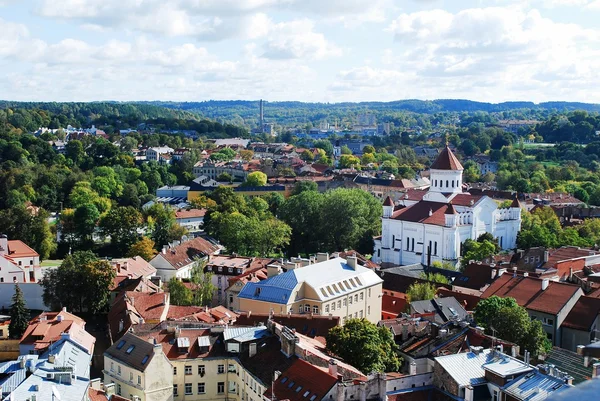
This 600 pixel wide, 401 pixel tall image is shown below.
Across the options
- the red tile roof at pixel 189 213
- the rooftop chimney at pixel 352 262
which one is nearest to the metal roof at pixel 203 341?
the rooftop chimney at pixel 352 262

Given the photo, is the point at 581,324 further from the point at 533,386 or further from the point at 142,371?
the point at 142,371

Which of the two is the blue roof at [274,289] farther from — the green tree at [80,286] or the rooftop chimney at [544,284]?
the rooftop chimney at [544,284]

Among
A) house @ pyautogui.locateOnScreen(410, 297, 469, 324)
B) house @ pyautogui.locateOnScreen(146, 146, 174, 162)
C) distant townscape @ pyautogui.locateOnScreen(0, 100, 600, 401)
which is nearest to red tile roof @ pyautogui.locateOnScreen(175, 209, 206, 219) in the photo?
distant townscape @ pyautogui.locateOnScreen(0, 100, 600, 401)

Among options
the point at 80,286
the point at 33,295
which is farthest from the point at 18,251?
the point at 80,286

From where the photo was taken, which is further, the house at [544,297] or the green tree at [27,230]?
the green tree at [27,230]

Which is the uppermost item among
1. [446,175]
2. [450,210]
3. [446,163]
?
[446,163]

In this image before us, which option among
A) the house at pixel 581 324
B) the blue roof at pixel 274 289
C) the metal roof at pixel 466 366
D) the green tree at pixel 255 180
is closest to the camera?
the metal roof at pixel 466 366
